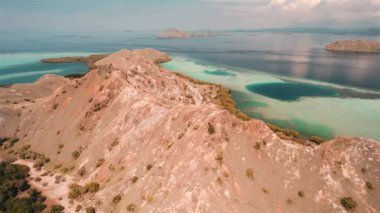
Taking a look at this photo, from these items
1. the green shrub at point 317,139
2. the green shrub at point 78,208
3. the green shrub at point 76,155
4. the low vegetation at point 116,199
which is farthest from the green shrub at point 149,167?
the green shrub at point 317,139

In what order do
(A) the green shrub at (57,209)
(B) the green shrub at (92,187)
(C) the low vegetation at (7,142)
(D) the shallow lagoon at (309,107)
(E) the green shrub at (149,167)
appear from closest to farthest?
1. (A) the green shrub at (57,209)
2. (E) the green shrub at (149,167)
3. (B) the green shrub at (92,187)
4. (C) the low vegetation at (7,142)
5. (D) the shallow lagoon at (309,107)

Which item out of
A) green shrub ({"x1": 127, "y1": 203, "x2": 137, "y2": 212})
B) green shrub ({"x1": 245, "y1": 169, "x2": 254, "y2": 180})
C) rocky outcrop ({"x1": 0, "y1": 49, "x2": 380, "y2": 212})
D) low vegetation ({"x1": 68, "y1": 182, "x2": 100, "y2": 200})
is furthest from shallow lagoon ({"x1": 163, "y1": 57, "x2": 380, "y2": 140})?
low vegetation ({"x1": 68, "y1": 182, "x2": 100, "y2": 200})

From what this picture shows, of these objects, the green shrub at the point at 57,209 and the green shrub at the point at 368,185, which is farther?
the green shrub at the point at 57,209

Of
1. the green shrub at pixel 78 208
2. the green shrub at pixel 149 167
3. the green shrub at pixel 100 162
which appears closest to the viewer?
the green shrub at pixel 78 208

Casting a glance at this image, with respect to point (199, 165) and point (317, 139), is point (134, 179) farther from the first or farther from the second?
point (317, 139)

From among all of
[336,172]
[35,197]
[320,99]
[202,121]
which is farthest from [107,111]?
[320,99]

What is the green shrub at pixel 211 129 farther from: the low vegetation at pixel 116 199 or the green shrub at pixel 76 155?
the green shrub at pixel 76 155

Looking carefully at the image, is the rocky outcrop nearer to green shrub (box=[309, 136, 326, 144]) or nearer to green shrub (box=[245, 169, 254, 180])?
green shrub (box=[245, 169, 254, 180])
